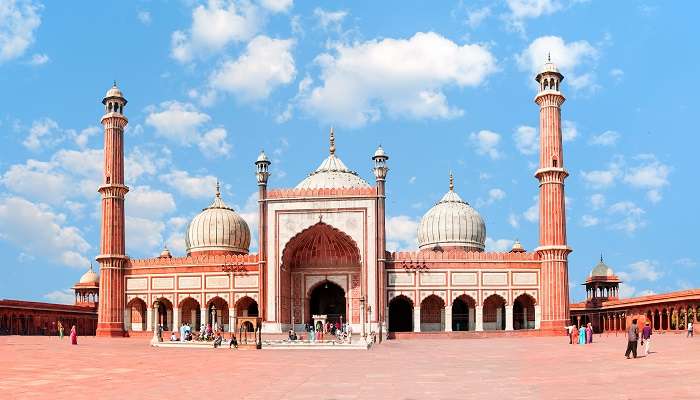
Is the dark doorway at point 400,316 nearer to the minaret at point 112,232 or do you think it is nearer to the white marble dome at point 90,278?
the minaret at point 112,232

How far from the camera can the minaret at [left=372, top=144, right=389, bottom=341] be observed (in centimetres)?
4134

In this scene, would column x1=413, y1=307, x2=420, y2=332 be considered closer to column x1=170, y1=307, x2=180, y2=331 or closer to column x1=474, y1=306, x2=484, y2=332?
column x1=474, y1=306, x2=484, y2=332

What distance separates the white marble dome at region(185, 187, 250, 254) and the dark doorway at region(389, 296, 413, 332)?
11569 millimetres

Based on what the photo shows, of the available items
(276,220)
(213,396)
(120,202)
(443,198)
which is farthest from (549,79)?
(213,396)

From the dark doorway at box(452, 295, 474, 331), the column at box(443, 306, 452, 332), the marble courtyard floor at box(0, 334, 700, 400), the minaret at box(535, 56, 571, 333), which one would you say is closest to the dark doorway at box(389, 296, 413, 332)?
the dark doorway at box(452, 295, 474, 331)

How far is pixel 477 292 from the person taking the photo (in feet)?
141

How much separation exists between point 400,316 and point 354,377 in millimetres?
30756

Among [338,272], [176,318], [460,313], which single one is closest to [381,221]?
[338,272]

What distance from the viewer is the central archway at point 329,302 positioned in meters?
45.9

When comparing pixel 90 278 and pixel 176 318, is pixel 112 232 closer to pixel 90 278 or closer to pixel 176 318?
pixel 176 318

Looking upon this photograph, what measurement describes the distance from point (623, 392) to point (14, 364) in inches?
536

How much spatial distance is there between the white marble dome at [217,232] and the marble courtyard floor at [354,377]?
28620 mm

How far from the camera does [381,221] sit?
41.9 metres

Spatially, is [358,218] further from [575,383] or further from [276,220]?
[575,383]
